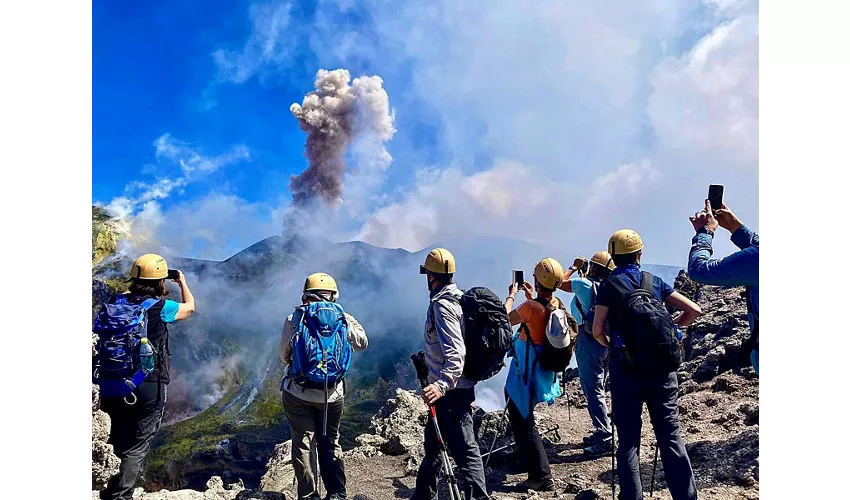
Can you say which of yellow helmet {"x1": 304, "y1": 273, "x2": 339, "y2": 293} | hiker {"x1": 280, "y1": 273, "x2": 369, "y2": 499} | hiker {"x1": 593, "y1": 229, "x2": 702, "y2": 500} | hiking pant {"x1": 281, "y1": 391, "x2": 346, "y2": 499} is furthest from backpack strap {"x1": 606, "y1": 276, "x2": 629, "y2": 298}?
hiking pant {"x1": 281, "y1": 391, "x2": 346, "y2": 499}

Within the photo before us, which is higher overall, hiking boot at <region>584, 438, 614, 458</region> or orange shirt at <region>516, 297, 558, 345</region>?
orange shirt at <region>516, 297, 558, 345</region>

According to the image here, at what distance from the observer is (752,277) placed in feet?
11.0

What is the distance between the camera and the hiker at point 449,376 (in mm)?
3443

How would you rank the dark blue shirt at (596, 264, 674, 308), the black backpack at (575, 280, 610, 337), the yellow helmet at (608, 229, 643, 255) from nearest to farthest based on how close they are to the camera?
the dark blue shirt at (596, 264, 674, 308), the yellow helmet at (608, 229, 643, 255), the black backpack at (575, 280, 610, 337)

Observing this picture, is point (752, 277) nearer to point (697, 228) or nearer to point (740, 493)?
point (697, 228)

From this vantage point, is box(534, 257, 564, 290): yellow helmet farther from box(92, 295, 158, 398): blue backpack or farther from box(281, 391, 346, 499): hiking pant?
box(92, 295, 158, 398): blue backpack

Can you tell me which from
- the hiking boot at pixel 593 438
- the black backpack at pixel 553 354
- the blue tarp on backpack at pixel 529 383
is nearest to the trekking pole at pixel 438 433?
the blue tarp on backpack at pixel 529 383

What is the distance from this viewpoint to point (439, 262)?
369cm

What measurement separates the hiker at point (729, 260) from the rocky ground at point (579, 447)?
5.37ft

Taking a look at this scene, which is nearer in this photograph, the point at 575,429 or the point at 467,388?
the point at 467,388

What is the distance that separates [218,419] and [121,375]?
204 ft

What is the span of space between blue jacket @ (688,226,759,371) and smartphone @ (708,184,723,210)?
23 centimetres

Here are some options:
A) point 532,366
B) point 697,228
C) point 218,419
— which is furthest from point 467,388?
point 218,419

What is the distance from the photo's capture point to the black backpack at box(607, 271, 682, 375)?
10.9 feet
